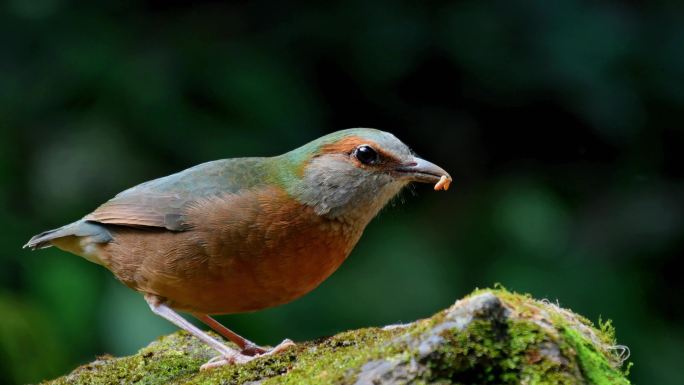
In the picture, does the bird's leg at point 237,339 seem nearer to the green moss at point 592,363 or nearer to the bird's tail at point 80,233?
the bird's tail at point 80,233

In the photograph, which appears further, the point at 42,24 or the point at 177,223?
the point at 42,24

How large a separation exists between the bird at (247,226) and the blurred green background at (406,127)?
0.86 m

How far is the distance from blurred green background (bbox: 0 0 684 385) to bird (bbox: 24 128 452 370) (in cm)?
86

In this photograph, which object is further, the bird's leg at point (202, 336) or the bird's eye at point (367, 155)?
the bird's eye at point (367, 155)

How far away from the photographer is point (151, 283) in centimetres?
456

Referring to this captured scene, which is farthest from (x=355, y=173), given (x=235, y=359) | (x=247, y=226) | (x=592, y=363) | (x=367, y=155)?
(x=592, y=363)

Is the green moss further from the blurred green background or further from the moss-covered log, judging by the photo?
the blurred green background

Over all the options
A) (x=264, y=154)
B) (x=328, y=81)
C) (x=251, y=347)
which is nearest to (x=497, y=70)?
(x=328, y=81)

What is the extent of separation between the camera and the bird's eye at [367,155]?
458 centimetres

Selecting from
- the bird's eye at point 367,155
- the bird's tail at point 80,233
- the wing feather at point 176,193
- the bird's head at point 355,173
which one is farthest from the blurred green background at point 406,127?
the bird's eye at point 367,155

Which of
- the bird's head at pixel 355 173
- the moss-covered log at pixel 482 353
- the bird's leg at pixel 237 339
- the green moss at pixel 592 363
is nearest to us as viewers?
the moss-covered log at pixel 482 353

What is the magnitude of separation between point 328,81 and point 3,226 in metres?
2.34

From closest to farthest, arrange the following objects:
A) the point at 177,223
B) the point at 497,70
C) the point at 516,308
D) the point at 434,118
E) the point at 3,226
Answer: the point at 516,308 → the point at 177,223 → the point at 3,226 → the point at 497,70 → the point at 434,118

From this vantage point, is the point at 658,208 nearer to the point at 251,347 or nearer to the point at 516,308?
the point at 251,347
